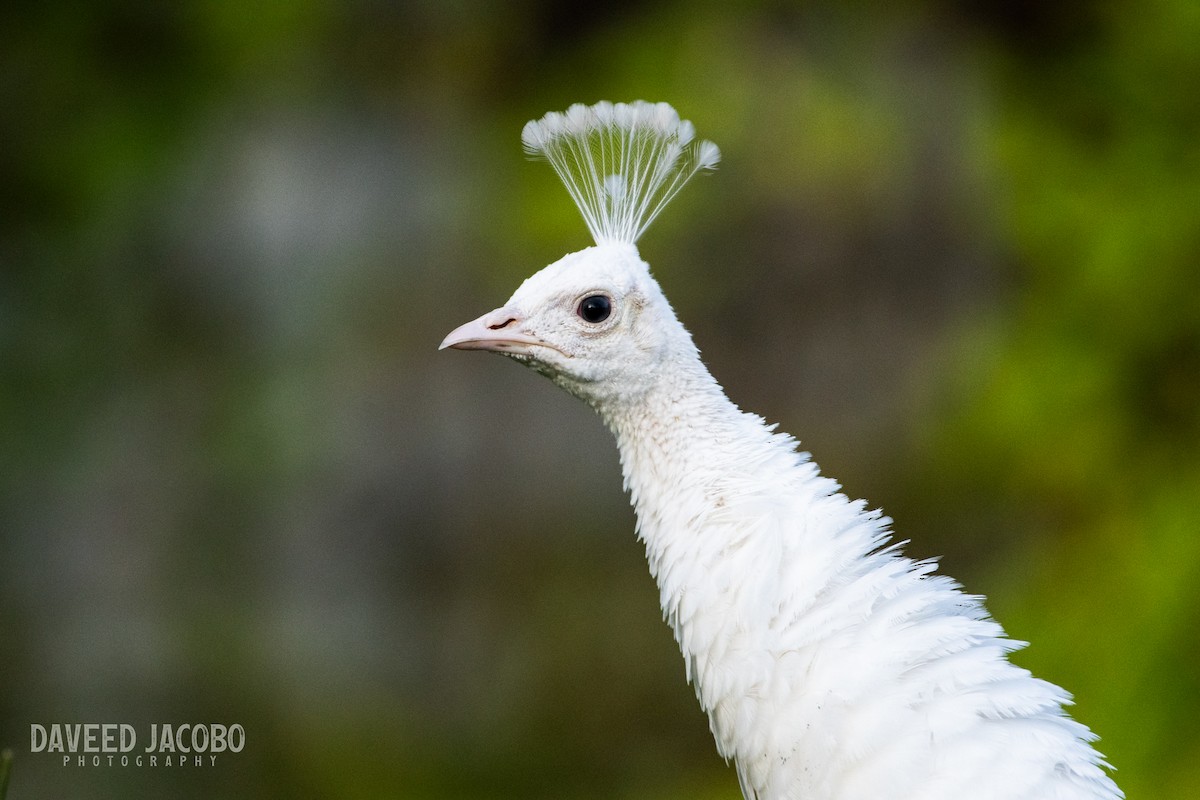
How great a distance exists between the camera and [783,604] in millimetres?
1628

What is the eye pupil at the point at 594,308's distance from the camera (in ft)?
6.05

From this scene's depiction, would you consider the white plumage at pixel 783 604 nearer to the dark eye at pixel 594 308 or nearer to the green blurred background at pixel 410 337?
the dark eye at pixel 594 308

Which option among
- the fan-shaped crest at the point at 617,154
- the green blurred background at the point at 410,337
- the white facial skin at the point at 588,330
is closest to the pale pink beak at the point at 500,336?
the white facial skin at the point at 588,330

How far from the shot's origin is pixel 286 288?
425 centimetres

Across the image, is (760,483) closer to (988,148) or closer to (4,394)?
(988,148)

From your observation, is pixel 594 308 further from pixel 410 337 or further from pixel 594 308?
pixel 410 337

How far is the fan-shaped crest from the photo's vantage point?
1936mm

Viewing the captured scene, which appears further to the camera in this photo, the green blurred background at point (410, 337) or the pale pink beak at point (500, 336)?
the green blurred background at point (410, 337)


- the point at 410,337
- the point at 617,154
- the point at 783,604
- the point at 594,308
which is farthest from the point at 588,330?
the point at 410,337

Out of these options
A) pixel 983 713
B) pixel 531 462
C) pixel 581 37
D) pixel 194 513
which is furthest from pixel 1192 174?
pixel 194 513

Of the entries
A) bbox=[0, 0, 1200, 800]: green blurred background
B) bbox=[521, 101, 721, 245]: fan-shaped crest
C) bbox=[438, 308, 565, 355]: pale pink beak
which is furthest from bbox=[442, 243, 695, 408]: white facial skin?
bbox=[0, 0, 1200, 800]: green blurred background

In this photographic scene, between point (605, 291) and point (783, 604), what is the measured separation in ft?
1.89

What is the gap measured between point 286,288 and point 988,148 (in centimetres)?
259

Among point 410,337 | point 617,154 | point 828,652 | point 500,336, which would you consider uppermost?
point 617,154
